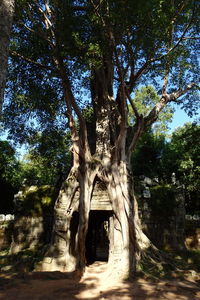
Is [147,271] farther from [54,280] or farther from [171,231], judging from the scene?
[171,231]

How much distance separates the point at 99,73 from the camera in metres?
9.24

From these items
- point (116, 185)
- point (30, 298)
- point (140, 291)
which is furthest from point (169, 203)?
point (30, 298)

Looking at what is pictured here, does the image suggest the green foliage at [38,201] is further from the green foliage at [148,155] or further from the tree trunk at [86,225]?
the green foliage at [148,155]

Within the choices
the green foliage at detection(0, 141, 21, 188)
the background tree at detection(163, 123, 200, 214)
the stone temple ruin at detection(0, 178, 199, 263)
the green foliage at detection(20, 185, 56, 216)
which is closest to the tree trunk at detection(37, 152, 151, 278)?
the stone temple ruin at detection(0, 178, 199, 263)

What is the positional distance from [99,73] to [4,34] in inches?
211

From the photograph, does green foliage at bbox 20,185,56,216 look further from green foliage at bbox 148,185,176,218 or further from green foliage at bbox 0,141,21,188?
green foliage at bbox 0,141,21,188

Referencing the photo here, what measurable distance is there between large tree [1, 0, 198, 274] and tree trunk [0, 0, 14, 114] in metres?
2.90

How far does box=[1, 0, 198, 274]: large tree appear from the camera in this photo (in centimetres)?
728

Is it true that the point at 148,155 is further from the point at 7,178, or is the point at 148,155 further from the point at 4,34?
the point at 4,34

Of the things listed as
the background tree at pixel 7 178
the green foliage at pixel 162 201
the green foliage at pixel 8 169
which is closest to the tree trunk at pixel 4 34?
the green foliage at pixel 162 201

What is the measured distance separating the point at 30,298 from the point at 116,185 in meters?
4.07

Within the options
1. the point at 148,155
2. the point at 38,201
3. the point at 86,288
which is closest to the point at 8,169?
the point at 38,201

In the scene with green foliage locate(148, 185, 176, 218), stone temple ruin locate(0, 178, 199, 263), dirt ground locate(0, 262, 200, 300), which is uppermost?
green foliage locate(148, 185, 176, 218)

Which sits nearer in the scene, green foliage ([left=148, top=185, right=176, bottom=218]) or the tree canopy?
the tree canopy
